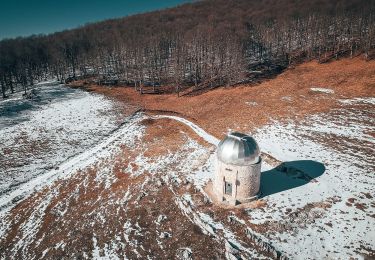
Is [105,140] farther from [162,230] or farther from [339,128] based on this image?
[339,128]

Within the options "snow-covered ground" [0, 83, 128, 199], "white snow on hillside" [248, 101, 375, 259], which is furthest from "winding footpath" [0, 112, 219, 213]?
"white snow on hillside" [248, 101, 375, 259]

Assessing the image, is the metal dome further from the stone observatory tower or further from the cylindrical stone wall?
the cylindrical stone wall

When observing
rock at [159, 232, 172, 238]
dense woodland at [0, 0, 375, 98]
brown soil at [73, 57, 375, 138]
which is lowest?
rock at [159, 232, 172, 238]

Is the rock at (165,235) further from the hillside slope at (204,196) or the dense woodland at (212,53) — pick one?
the dense woodland at (212,53)

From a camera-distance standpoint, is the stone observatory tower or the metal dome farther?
the stone observatory tower

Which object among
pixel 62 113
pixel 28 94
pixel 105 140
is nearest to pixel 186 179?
pixel 105 140

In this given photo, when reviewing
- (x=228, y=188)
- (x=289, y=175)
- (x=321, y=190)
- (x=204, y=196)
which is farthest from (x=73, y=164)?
(x=321, y=190)
